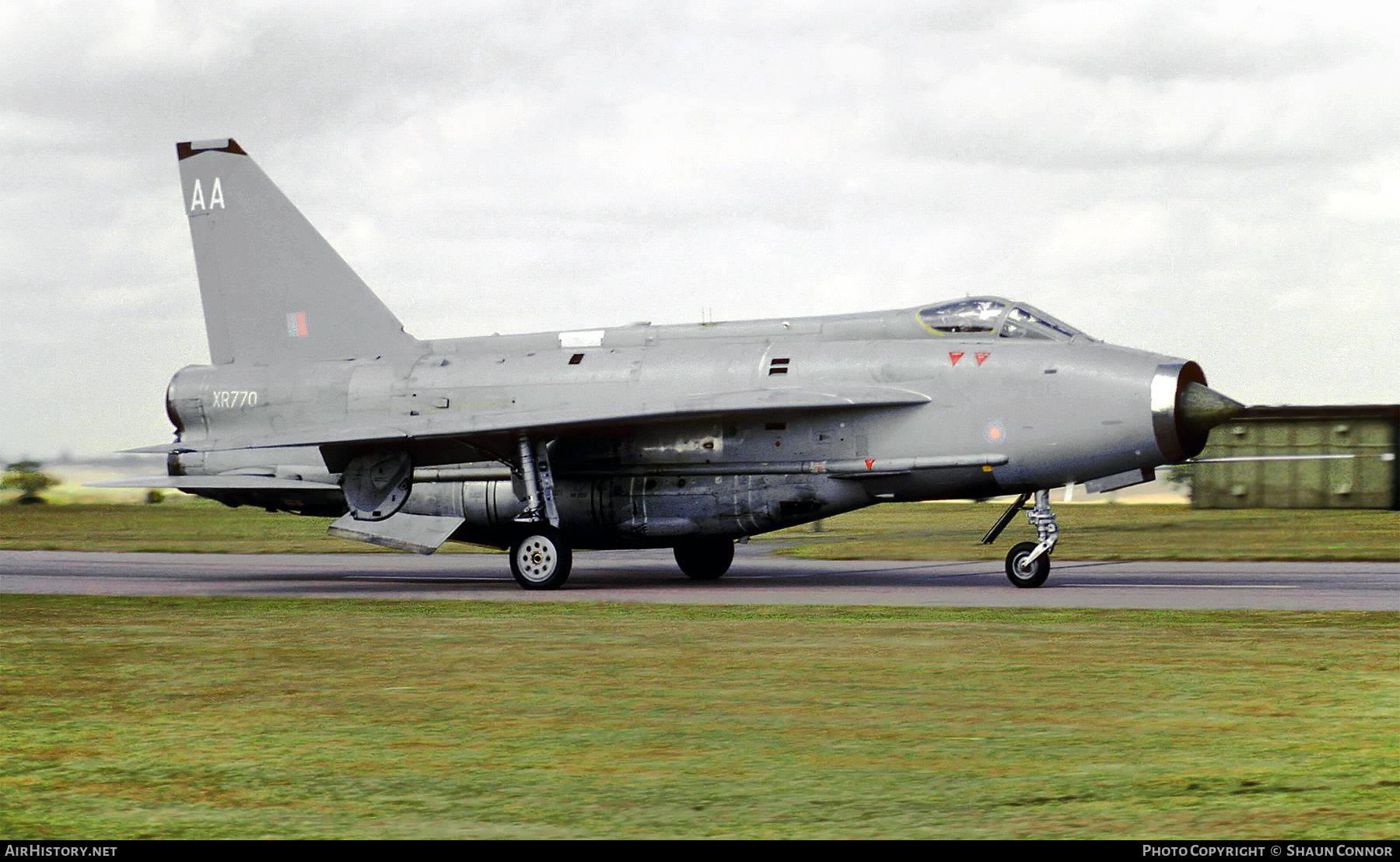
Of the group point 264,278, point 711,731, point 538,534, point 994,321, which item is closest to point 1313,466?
point 994,321

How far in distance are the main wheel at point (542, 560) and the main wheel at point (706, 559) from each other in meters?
2.70

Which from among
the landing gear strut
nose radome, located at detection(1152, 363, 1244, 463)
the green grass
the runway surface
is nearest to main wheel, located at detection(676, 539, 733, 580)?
the runway surface

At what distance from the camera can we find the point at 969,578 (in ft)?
60.9

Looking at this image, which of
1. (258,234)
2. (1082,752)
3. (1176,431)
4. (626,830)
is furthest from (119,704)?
(258,234)

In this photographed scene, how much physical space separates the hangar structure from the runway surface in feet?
43.1

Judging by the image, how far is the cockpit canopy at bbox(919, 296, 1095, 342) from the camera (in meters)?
16.9

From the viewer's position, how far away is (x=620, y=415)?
669 inches

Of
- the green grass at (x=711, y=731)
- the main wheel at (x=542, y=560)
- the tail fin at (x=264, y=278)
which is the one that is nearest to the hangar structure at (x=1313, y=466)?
the main wheel at (x=542, y=560)

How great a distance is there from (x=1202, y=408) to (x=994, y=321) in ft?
9.26

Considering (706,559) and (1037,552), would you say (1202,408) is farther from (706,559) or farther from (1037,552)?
(706,559)

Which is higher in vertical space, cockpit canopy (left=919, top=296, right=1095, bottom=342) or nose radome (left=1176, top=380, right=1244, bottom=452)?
cockpit canopy (left=919, top=296, right=1095, bottom=342)

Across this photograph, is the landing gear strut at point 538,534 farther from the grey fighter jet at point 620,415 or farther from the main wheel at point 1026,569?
the main wheel at point 1026,569

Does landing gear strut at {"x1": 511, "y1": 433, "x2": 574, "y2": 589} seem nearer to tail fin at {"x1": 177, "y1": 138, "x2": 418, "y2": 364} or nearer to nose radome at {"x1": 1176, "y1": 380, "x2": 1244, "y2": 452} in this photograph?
tail fin at {"x1": 177, "y1": 138, "x2": 418, "y2": 364}

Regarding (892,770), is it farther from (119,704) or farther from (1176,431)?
(1176,431)
